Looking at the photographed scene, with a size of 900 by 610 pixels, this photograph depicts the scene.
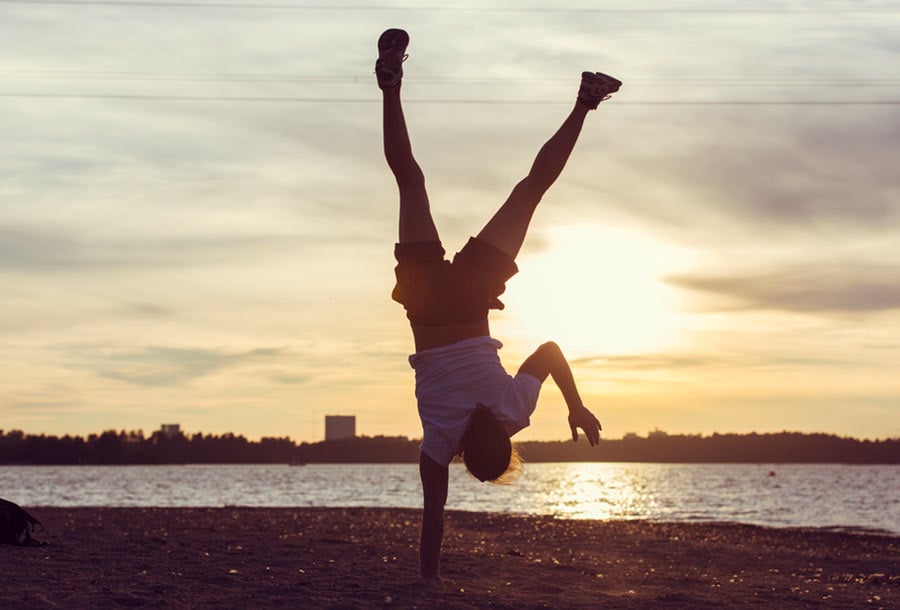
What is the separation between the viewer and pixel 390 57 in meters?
7.42

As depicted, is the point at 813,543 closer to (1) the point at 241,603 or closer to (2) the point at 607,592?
(2) the point at 607,592

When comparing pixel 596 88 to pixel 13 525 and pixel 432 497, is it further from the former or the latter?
pixel 13 525

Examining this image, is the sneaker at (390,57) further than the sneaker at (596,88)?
No

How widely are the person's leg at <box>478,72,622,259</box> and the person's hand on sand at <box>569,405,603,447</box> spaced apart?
1.29 meters

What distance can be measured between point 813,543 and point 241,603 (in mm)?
22613

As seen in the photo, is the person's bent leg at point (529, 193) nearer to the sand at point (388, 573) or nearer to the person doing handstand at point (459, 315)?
the person doing handstand at point (459, 315)

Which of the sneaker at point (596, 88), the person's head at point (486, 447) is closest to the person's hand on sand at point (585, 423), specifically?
the person's head at point (486, 447)

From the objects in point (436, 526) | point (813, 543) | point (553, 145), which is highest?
point (553, 145)

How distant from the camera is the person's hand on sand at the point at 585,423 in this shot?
7465 mm

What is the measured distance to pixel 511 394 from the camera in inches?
291

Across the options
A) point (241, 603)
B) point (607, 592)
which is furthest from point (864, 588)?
point (241, 603)

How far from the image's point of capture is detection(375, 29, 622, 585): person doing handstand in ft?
23.6

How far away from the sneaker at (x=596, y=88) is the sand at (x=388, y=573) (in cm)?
397

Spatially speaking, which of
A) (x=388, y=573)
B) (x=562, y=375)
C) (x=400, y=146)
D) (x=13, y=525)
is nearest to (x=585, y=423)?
(x=562, y=375)
